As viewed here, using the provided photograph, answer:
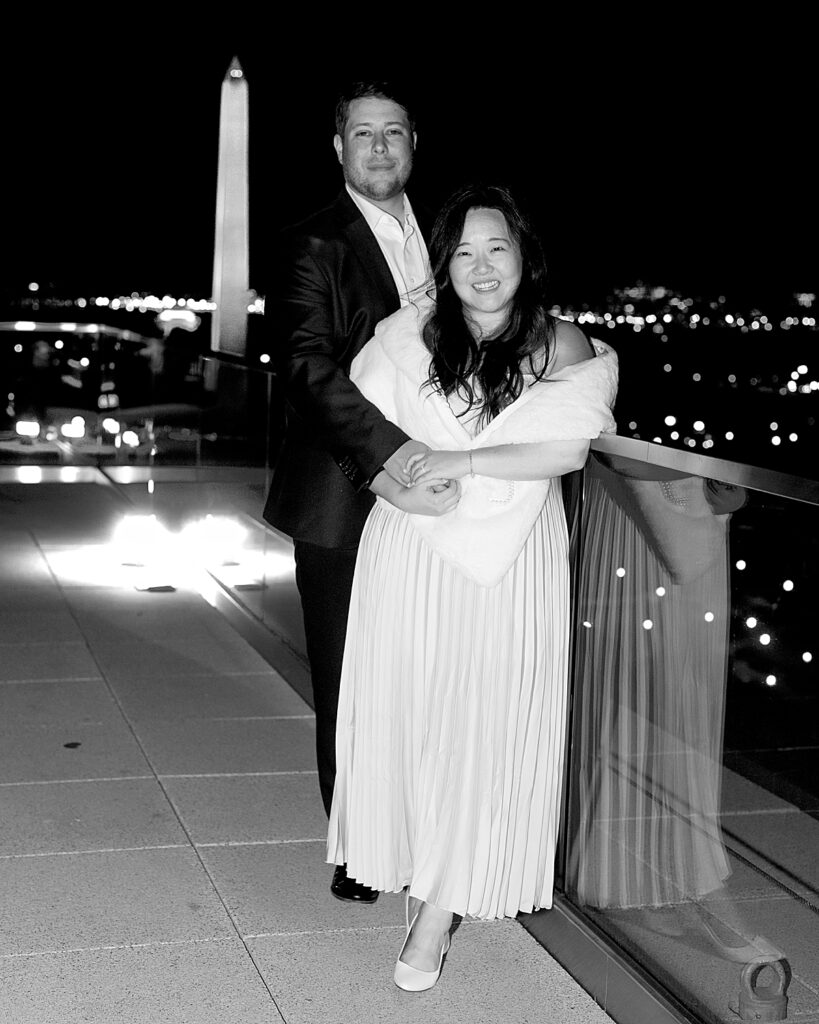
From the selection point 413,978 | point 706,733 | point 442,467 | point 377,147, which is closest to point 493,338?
point 442,467

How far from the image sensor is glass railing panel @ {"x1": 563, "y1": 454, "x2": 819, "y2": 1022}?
2541 mm

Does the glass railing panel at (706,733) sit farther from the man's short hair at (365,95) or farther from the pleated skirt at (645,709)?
the man's short hair at (365,95)

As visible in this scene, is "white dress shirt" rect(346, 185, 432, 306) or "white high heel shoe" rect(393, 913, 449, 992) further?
"white dress shirt" rect(346, 185, 432, 306)

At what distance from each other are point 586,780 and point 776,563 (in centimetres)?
98

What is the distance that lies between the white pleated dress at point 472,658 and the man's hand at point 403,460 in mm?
37

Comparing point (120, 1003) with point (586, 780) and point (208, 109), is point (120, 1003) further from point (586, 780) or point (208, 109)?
point (208, 109)

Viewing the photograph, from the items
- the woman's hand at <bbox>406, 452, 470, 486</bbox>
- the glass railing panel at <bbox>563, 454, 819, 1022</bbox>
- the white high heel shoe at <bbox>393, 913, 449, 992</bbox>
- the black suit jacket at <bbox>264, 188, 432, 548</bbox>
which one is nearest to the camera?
the glass railing panel at <bbox>563, 454, 819, 1022</bbox>

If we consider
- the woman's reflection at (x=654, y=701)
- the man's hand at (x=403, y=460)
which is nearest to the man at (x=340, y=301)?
the man's hand at (x=403, y=460)

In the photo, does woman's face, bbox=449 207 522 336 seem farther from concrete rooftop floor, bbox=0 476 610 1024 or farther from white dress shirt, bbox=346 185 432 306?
concrete rooftop floor, bbox=0 476 610 1024

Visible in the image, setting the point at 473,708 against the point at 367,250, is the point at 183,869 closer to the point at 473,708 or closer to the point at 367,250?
the point at 473,708

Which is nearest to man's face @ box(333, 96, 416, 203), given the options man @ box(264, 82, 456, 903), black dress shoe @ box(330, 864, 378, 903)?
man @ box(264, 82, 456, 903)

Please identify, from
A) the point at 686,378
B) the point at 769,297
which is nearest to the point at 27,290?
the point at 686,378

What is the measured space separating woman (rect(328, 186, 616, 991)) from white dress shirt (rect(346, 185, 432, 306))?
19.6 inches

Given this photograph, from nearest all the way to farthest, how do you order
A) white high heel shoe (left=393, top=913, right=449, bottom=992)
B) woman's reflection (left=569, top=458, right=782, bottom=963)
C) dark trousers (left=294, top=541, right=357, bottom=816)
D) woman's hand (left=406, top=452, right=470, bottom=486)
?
1. woman's reflection (left=569, top=458, right=782, bottom=963)
2. woman's hand (left=406, top=452, right=470, bottom=486)
3. white high heel shoe (left=393, top=913, right=449, bottom=992)
4. dark trousers (left=294, top=541, right=357, bottom=816)
